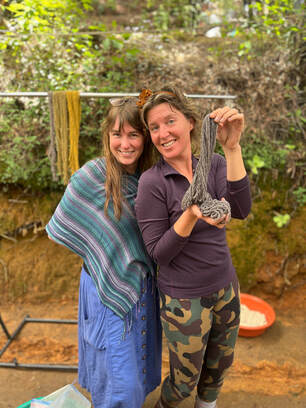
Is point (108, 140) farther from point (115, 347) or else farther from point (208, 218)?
point (115, 347)

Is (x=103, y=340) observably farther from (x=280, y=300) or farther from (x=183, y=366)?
(x=280, y=300)

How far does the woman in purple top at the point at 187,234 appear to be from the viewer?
4.32ft

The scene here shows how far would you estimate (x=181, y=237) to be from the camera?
4.07 feet

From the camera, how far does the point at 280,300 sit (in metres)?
3.54

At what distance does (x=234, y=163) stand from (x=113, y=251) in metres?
0.70

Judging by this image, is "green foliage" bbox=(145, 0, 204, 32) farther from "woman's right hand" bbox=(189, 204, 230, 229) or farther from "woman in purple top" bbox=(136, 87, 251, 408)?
"woman's right hand" bbox=(189, 204, 230, 229)

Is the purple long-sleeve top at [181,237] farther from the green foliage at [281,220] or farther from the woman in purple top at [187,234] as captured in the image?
the green foliage at [281,220]

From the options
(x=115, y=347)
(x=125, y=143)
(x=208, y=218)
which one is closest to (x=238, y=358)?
(x=115, y=347)

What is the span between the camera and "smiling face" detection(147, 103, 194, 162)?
1.32 metres

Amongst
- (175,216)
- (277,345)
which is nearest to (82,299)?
(175,216)

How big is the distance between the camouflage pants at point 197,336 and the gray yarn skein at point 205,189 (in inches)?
20.4

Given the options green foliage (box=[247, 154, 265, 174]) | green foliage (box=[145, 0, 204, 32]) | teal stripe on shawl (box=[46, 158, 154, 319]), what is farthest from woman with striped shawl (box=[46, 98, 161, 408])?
green foliage (box=[145, 0, 204, 32])

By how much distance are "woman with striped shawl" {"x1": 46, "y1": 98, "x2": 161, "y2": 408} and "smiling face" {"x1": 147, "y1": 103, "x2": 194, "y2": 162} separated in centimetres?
15

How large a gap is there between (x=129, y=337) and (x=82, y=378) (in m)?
0.49
